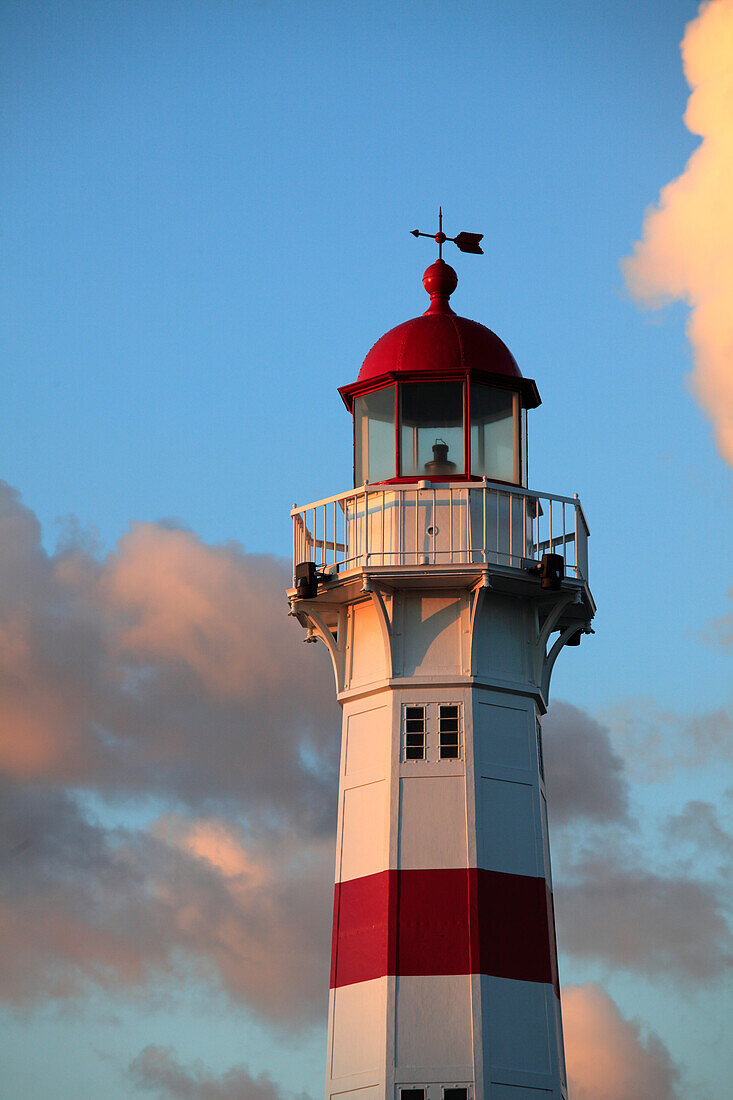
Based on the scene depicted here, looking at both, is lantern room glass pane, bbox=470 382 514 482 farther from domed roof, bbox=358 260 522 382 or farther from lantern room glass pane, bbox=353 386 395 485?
lantern room glass pane, bbox=353 386 395 485

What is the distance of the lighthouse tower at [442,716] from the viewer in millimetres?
28359

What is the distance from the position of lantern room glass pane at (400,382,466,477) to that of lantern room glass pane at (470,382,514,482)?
0.97ft

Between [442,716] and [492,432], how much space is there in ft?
17.6

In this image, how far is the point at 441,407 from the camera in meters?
31.9

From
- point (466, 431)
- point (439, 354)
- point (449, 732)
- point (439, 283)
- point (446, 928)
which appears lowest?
point (446, 928)

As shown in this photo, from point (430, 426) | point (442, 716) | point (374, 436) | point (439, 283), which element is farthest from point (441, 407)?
point (442, 716)

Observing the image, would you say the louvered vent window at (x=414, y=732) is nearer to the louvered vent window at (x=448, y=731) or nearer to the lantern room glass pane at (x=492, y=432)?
the louvered vent window at (x=448, y=731)

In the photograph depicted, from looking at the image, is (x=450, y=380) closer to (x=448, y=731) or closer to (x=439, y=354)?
(x=439, y=354)

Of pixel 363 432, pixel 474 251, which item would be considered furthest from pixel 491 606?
pixel 474 251

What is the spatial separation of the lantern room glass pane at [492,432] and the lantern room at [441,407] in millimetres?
18

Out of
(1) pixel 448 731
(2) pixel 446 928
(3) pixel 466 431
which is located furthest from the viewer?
(3) pixel 466 431

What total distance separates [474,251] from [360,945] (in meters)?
13.0

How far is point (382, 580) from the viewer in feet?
99.1

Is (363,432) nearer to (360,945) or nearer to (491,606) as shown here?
(491,606)
